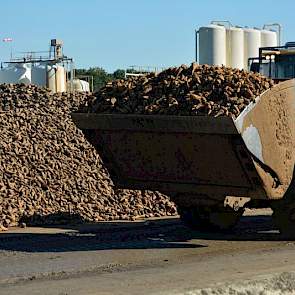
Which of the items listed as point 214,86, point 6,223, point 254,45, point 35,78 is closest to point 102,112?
point 214,86

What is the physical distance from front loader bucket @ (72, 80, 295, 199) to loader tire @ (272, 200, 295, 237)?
0.29m

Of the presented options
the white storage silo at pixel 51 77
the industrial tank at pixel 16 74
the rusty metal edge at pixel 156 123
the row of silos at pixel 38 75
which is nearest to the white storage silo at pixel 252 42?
the row of silos at pixel 38 75

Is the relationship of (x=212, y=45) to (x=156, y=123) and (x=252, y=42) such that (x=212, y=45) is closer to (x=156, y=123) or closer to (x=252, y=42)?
(x=252, y=42)

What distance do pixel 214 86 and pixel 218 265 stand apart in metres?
2.24

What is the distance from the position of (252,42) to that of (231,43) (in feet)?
5.36

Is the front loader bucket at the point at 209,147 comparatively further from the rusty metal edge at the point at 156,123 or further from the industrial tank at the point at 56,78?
the industrial tank at the point at 56,78

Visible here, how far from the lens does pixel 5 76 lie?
44438 millimetres

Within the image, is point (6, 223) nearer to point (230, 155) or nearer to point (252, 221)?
point (252, 221)

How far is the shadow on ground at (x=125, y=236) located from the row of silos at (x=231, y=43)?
39.0ft

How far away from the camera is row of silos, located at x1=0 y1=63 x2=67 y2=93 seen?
38.9 m

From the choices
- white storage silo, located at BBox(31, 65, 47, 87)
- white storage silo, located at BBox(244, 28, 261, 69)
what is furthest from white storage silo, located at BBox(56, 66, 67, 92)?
white storage silo, located at BBox(244, 28, 261, 69)

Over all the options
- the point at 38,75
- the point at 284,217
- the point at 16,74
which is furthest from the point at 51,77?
the point at 284,217

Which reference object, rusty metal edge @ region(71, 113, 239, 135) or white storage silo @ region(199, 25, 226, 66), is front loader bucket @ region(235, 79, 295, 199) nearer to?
rusty metal edge @ region(71, 113, 239, 135)

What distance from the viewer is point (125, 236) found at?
11.8 meters
